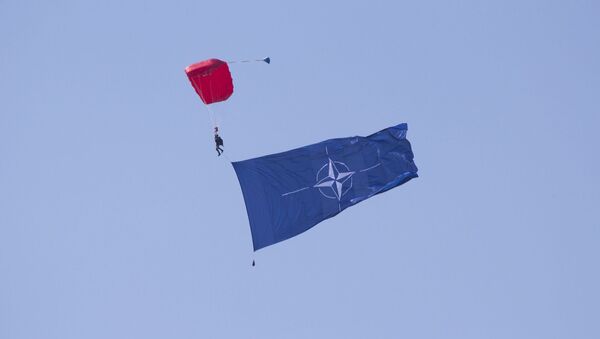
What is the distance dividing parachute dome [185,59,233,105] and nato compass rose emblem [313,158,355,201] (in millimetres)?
3814

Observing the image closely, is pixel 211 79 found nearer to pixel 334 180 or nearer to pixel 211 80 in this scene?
pixel 211 80

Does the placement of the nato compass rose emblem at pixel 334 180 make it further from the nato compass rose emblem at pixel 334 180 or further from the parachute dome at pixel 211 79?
the parachute dome at pixel 211 79

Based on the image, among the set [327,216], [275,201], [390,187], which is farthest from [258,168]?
[390,187]

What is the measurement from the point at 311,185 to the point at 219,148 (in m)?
2.94

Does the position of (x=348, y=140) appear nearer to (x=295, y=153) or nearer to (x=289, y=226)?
(x=295, y=153)

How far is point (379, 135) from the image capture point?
96.2 ft

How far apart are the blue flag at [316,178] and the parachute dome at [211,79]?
2.93 m

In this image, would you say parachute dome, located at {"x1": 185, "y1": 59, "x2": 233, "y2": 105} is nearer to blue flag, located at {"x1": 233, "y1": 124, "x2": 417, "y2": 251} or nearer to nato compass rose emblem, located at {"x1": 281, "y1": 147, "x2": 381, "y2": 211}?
blue flag, located at {"x1": 233, "y1": 124, "x2": 417, "y2": 251}

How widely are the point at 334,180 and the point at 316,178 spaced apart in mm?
646

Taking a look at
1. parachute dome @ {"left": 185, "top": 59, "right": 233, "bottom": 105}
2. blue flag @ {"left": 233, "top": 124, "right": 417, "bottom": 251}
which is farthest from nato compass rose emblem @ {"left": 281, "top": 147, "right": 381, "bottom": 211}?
parachute dome @ {"left": 185, "top": 59, "right": 233, "bottom": 105}

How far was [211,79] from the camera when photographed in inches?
1088

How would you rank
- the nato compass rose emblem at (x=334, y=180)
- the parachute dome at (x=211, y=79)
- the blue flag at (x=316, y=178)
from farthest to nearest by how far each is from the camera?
the nato compass rose emblem at (x=334, y=180)
the parachute dome at (x=211, y=79)
the blue flag at (x=316, y=178)

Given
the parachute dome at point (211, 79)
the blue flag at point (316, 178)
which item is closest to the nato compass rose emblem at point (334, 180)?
the blue flag at point (316, 178)

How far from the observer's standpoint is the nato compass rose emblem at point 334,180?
90.4 feet
